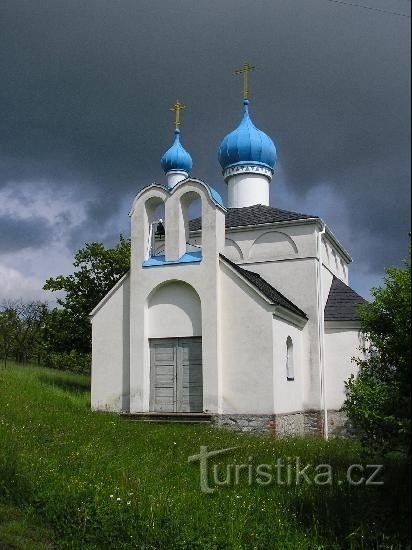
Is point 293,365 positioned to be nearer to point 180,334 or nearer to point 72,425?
point 180,334

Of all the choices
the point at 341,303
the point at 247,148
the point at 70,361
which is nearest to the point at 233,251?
the point at 341,303

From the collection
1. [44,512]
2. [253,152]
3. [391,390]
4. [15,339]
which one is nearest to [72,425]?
[44,512]

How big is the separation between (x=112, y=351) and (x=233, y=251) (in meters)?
4.79

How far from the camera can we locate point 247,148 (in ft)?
72.1

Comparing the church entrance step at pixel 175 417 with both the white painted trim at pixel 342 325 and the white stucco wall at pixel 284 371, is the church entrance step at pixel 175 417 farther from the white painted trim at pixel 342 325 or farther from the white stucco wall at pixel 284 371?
the white painted trim at pixel 342 325

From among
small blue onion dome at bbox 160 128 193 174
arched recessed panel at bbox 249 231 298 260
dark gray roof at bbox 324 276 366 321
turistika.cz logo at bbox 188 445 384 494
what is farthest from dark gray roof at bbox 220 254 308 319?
small blue onion dome at bbox 160 128 193 174

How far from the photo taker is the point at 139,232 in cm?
1684

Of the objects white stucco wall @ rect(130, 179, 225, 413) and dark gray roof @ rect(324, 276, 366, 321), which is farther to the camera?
dark gray roof @ rect(324, 276, 366, 321)

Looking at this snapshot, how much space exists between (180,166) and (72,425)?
17.3 meters

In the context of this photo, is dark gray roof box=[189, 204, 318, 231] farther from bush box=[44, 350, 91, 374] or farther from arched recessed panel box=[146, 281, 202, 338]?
bush box=[44, 350, 91, 374]

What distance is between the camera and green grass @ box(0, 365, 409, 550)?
7.23 metres

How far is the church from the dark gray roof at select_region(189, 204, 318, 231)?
0.23 ft

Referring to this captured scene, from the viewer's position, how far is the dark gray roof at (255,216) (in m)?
18.5

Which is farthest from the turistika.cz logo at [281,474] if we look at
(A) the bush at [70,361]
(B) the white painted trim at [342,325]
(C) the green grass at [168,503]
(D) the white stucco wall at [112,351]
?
(A) the bush at [70,361]
